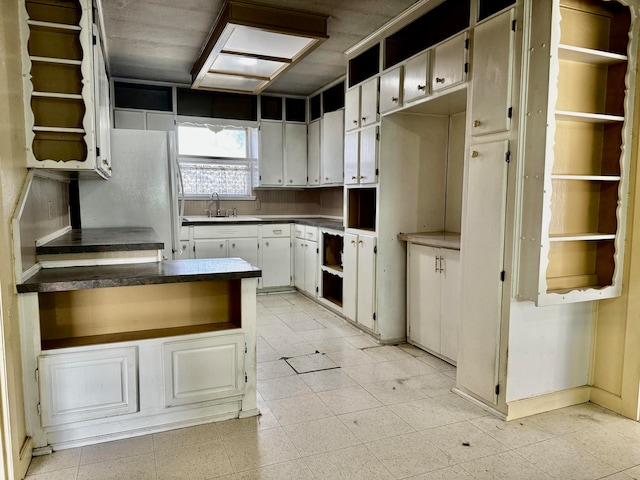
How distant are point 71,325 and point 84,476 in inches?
27.8

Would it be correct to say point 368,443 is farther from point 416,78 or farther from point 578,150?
point 416,78

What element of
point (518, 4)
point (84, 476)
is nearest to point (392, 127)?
point (518, 4)

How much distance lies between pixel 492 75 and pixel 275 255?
3.58m

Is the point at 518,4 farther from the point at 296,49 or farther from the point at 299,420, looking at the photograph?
the point at 299,420

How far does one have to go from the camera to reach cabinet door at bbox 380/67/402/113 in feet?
10.7

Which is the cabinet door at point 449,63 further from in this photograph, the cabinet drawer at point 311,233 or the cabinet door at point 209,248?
the cabinet door at point 209,248

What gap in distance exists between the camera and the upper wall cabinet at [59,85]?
2121 millimetres

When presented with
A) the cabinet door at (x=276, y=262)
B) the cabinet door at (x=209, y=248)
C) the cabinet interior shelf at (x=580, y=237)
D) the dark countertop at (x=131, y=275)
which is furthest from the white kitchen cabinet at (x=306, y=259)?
the cabinet interior shelf at (x=580, y=237)

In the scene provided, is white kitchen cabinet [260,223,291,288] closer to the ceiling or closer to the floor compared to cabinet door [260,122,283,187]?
closer to the floor

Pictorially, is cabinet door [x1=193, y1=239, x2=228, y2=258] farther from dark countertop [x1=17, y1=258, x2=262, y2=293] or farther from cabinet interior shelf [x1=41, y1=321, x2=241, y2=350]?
cabinet interior shelf [x1=41, y1=321, x2=241, y2=350]

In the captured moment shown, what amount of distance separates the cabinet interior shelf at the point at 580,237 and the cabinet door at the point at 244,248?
11.8 ft

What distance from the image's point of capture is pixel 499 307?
2.38 meters

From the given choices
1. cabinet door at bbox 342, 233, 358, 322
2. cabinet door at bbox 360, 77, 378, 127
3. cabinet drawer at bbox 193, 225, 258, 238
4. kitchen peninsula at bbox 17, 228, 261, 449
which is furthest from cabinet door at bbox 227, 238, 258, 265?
kitchen peninsula at bbox 17, 228, 261, 449

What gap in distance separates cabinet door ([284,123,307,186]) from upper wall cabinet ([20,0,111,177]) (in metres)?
3.57
